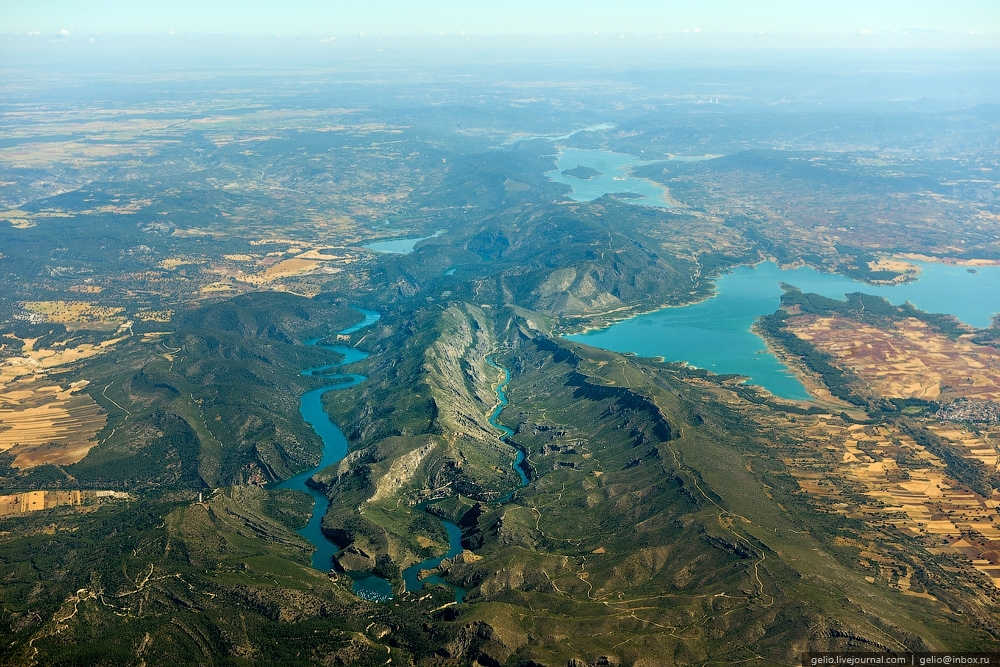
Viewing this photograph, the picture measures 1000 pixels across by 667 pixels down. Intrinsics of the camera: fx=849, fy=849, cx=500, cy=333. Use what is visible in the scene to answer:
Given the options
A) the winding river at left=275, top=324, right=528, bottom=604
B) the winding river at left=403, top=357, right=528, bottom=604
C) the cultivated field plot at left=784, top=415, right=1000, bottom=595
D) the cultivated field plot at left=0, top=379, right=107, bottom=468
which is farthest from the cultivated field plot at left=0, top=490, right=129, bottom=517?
the cultivated field plot at left=784, top=415, right=1000, bottom=595

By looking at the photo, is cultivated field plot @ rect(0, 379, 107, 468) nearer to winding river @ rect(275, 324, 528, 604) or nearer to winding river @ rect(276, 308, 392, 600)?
winding river @ rect(276, 308, 392, 600)

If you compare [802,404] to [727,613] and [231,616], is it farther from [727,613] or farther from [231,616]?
[231,616]

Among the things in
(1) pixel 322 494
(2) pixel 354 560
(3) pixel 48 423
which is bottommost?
(1) pixel 322 494

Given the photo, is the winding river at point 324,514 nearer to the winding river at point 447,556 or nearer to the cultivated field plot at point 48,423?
the winding river at point 447,556

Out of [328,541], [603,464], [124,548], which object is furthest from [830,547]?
[124,548]

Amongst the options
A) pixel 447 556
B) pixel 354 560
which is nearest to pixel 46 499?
pixel 354 560

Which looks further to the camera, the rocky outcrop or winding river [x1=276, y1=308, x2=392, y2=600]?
the rocky outcrop

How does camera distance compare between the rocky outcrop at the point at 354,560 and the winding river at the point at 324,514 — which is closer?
the winding river at the point at 324,514

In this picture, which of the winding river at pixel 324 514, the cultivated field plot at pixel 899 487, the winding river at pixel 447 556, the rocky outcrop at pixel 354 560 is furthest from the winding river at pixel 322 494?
the cultivated field plot at pixel 899 487

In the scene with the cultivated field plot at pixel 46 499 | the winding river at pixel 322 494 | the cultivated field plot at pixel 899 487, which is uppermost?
the cultivated field plot at pixel 46 499

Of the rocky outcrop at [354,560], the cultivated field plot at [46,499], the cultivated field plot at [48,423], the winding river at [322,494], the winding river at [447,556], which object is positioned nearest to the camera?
the winding river at [447,556]

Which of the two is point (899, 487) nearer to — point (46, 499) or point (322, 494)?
point (322, 494)
